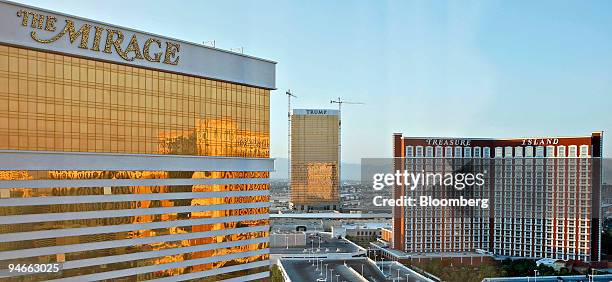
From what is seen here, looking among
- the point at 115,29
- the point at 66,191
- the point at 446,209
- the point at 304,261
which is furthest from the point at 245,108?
the point at 446,209

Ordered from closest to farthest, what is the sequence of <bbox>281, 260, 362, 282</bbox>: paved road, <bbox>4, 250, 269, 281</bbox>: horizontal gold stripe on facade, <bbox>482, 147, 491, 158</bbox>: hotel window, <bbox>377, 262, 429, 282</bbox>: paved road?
1. <bbox>4, 250, 269, 281</bbox>: horizontal gold stripe on facade
2. <bbox>377, 262, 429, 282</bbox>: paved road
3. <bbox>281, 260, 362, 282</bbox>: paved road
4. <bbox>482, 147, 491, 158</bbox>: hotel window

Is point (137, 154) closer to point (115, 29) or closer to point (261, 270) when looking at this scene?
point (115, 29)

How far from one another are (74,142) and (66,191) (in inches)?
58.8

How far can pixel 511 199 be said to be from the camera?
129ft

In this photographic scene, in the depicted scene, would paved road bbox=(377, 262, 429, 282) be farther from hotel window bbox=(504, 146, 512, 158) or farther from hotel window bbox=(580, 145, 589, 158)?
hotel window bbox=(580, 145, 589, 158)

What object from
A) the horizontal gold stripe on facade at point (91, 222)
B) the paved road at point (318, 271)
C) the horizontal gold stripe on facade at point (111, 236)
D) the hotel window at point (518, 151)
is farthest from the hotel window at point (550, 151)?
the horizontal gold stripe on facade at point (91, 222)

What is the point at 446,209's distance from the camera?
40375 mm

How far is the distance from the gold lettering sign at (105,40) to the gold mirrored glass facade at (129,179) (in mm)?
456

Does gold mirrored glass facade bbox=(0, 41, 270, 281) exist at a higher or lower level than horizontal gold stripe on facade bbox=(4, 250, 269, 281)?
higher

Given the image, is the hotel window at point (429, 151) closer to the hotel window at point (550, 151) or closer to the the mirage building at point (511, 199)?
the the mirage building at point (511, 199)

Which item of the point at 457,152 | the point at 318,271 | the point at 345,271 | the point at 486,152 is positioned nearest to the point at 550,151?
the point at 486,152

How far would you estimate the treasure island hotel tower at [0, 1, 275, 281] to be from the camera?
15.2 metres

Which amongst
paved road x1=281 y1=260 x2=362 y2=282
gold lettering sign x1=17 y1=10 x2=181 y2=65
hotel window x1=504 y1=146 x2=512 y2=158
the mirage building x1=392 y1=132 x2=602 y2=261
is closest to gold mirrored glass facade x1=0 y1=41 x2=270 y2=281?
gold lettering sign x1=17 y1=10 x2=181 y2=65

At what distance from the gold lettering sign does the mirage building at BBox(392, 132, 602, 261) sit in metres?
24.0
